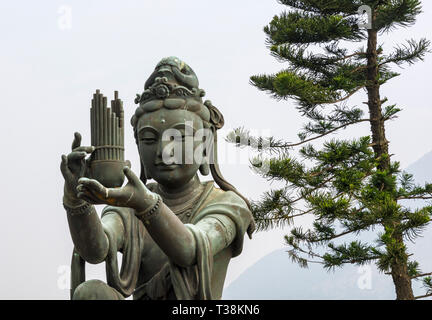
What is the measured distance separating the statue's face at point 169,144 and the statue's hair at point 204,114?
0.13 feet

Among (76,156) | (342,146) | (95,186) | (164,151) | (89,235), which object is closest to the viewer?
(95,186)

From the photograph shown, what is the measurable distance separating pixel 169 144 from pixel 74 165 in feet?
2.99

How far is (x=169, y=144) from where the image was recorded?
568cm

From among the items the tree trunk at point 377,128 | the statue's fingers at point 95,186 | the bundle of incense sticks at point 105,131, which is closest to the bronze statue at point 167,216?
the bundle of incense sticks at point 105,131

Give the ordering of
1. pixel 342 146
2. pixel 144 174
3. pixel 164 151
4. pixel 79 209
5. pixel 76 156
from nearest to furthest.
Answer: pixel 76 156
pixel 79 209
pixel 164 151
pixel 144 174
pixel 342 146

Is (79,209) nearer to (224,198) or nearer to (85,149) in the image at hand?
(85,149)

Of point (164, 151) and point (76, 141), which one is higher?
point (164, 151)

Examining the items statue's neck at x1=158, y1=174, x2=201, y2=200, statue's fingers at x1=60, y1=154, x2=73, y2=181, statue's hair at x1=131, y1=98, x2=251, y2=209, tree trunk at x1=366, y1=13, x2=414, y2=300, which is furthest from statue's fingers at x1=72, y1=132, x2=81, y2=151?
tree trunk at x1=366, y1=13, x2=414, y2=300

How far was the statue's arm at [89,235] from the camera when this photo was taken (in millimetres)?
5156

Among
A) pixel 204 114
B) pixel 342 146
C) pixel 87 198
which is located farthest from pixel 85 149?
pixel 342 146

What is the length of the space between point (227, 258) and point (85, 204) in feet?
4.14

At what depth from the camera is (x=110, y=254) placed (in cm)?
552
